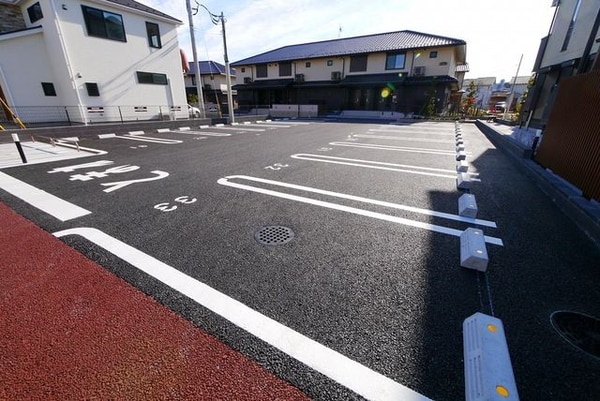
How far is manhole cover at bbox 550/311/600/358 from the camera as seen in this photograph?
1674mm

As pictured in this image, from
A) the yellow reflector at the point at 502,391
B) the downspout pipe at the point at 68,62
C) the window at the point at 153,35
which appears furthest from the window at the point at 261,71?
the yellow reflector at the point at 502,391

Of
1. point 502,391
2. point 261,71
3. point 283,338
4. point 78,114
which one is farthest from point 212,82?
point 502,391

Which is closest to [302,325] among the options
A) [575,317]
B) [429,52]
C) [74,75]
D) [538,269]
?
[575,317]

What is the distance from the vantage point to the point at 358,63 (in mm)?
25469

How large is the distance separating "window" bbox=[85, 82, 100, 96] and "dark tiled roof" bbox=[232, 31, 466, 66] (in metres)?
20.5

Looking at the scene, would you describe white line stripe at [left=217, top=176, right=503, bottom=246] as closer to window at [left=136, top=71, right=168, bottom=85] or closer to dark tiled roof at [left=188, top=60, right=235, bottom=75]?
window at [left=136, top=71, right=168, bottom=85]

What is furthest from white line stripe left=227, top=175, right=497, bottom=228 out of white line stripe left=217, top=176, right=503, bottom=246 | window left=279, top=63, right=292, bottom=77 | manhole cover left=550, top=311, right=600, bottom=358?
window left=279, top=63, right=292, bottom=77

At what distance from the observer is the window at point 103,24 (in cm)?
1241

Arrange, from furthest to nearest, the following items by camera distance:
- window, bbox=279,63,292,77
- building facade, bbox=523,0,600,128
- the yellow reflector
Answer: window, bbox=279,63,292,77, building facade, bbox=523,0,600,128, the yellow reflector

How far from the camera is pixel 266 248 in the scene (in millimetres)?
2730

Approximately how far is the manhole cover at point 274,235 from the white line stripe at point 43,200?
2.42m

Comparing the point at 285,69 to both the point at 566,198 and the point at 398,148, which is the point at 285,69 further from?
the point at 566,198

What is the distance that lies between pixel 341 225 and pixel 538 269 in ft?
6.37

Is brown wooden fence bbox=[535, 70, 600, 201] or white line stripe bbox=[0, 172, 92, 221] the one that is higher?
brown wooden fence bbox=[535, 70, 600, 201]
